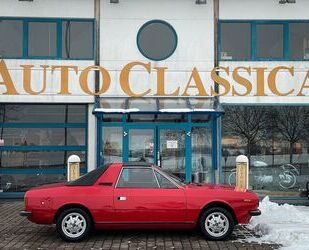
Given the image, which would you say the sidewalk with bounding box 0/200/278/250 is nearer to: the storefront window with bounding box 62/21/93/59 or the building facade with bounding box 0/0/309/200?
the building facade with bounding box 0/0/309/200

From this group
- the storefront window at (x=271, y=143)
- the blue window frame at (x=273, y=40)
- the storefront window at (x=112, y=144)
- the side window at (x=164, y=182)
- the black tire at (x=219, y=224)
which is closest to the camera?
the black tire at (x=219, y=224)

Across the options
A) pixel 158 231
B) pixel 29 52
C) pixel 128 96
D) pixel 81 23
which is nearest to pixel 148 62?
pixel 128 96

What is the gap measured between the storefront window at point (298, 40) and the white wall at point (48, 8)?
20.2ft

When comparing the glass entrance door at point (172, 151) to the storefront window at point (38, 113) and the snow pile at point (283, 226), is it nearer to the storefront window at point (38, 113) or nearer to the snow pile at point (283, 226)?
the storefront window at point (38, 113)

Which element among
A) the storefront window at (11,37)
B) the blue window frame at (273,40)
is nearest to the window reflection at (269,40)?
the blue window frame at (273,40)

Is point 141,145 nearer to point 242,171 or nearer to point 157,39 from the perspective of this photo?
point 242,171

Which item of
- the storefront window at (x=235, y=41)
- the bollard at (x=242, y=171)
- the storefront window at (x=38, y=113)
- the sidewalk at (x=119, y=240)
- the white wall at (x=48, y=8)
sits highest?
the white wall at (x=48, y=8)

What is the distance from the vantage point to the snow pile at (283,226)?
A: 917cm

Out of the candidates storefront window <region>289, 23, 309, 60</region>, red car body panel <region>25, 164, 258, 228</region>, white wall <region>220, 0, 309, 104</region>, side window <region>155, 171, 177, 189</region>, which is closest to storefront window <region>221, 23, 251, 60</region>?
white wall <region>220, 0, 309, 104</region>

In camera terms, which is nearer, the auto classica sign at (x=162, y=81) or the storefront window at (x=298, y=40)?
the auto classica sign at (x=162, y=81)

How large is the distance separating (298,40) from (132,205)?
920 centimetres

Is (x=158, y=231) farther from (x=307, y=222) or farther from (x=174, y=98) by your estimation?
(x=174, y=98)

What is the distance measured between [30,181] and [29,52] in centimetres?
389

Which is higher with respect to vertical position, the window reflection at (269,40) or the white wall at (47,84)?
the window reflection at (269,40)
